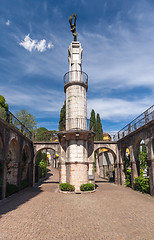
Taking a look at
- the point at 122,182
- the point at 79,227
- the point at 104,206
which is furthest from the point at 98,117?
the point at 79,227

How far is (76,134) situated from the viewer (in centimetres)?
1711

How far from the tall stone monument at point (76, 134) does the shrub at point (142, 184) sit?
479cm

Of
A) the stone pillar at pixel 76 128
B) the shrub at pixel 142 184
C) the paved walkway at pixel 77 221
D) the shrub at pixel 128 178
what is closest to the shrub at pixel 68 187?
the stone pillar at pixel 76 128

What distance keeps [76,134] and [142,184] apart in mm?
8255

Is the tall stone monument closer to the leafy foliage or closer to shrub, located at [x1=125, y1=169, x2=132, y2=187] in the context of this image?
the leafy foliage

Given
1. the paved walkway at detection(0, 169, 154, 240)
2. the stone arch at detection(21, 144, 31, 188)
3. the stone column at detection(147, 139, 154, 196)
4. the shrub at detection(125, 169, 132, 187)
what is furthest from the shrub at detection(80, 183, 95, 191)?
the stone arch at detection(21, 144, 31, 188)

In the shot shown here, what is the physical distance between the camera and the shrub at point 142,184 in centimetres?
1585

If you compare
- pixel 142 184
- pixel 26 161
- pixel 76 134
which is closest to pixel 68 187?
pixel 76 134

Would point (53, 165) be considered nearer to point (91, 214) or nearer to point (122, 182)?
point (122, 182)

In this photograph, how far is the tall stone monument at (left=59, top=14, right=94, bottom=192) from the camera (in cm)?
1731

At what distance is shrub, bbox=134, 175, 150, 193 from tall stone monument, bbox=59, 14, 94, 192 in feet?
15.7

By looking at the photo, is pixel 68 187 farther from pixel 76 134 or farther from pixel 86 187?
pixel 76 134

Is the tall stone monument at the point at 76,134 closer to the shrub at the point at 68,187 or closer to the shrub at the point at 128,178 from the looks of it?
the shrub at the point at 68,187

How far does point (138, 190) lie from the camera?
1766 cm
